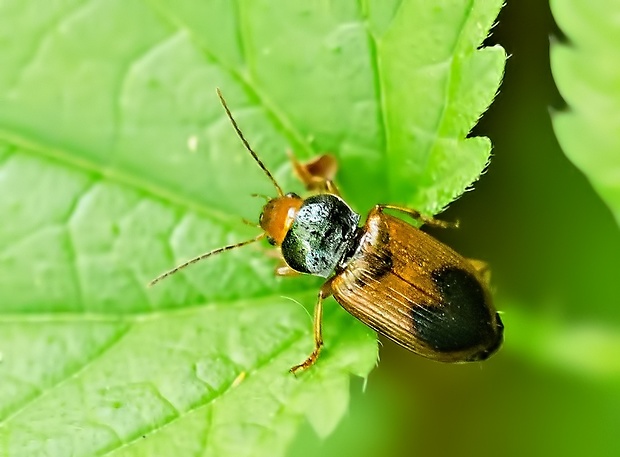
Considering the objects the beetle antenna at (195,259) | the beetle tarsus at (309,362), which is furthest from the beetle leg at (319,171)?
the beetle tarsus at (309,362)

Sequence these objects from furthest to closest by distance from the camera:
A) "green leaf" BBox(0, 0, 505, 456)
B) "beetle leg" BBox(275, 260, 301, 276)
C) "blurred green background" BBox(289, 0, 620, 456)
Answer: "blurred green background" BBox(289, 0, 620, 456)
"beetle leg" BBox(275, 260, 301, 276)
"green leaf" BBox(0, 0, 505, 456)

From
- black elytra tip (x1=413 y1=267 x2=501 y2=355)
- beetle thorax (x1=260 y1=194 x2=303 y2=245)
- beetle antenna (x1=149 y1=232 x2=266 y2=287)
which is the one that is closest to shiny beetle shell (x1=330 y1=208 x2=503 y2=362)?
black elytra tip (x1=413 y1=267 x2=501 y2=355)

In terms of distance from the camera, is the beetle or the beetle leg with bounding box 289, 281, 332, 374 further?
the beetle

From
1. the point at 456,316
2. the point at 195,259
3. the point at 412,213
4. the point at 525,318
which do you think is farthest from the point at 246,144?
the point at 525,318

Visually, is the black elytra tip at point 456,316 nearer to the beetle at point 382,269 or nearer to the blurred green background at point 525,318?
the beetle at point 382,269

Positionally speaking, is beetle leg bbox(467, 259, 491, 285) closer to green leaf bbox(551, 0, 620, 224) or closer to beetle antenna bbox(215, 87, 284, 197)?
green leaf bbox(551, 0, 620, 224)

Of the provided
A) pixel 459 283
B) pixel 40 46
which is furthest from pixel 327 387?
pixel 40 46
